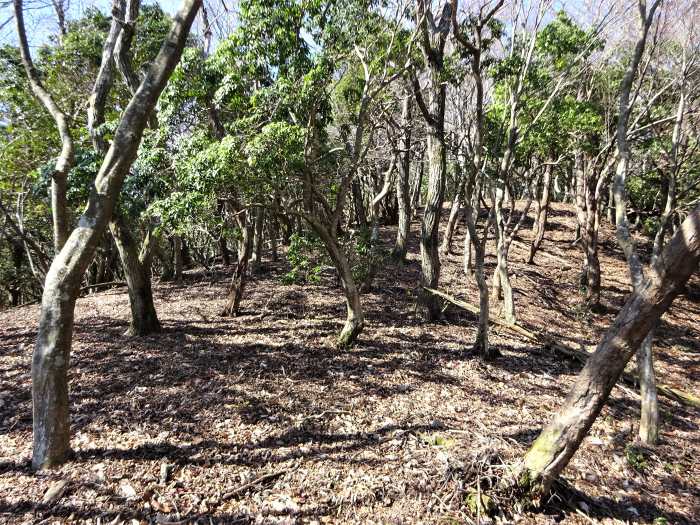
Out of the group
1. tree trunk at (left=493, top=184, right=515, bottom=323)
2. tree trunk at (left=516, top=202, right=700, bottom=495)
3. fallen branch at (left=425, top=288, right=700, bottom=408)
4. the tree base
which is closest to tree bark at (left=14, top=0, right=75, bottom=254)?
the tree base

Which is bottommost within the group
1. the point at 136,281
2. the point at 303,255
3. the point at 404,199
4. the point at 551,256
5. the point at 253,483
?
the point at 253,483

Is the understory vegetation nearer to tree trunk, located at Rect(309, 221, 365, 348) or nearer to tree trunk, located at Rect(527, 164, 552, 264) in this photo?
tree trunk, located at Rect(309, 221, 365, 348)

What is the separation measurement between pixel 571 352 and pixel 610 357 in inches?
218

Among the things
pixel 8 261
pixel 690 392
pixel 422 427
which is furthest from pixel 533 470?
pixel 8 261

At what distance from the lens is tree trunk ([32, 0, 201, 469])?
11.3 ft

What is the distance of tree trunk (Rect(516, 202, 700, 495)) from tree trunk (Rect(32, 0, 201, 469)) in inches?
170

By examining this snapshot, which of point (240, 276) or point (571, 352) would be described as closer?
point (571, 352)

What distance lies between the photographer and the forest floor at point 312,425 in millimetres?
3680

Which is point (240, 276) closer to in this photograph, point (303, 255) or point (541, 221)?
point (303, 255)

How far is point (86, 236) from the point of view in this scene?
3.49 m

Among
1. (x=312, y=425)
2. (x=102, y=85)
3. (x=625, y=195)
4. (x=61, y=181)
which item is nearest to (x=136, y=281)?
(x=102, y=85)

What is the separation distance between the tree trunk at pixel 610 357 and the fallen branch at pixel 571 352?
504 cm

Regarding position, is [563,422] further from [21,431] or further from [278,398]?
[21,431]

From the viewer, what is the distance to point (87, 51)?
9531 mm
